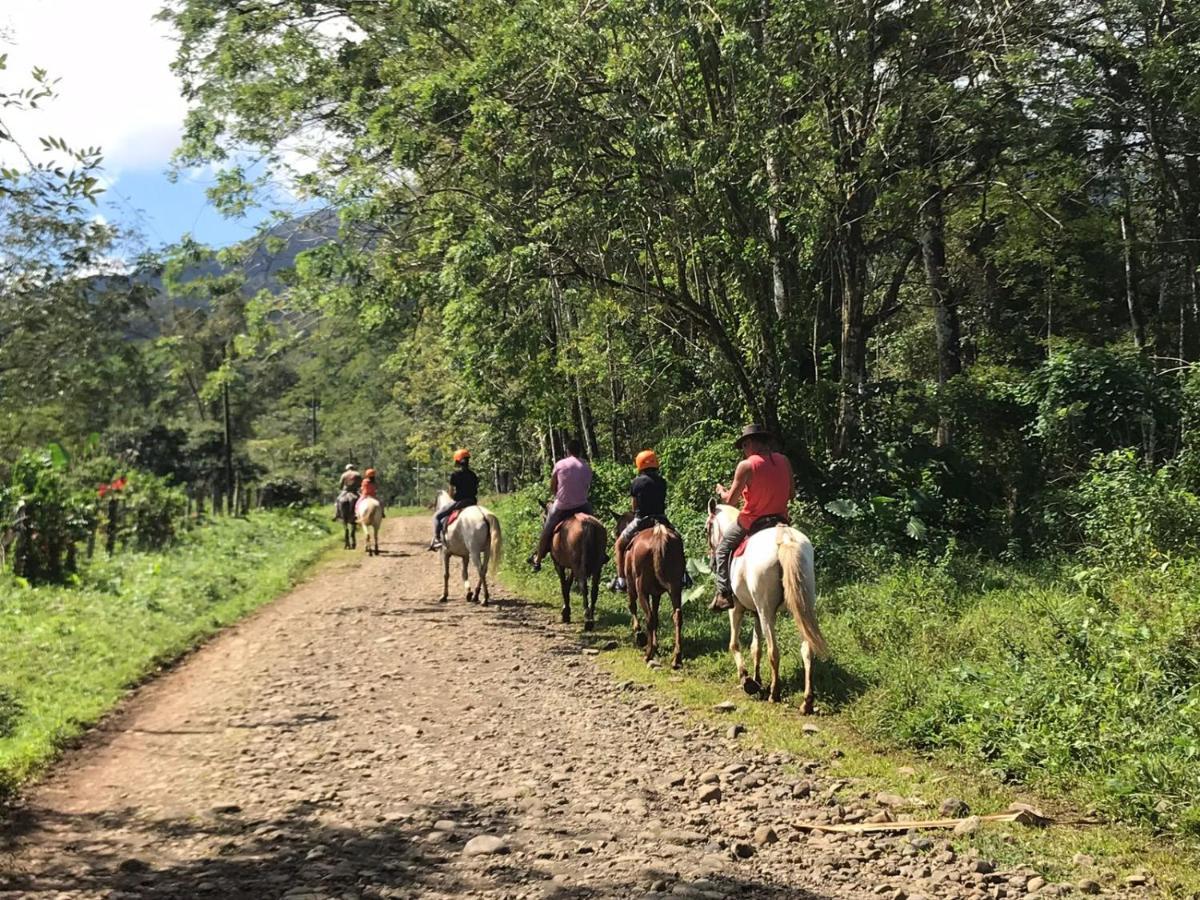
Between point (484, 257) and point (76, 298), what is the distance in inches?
202

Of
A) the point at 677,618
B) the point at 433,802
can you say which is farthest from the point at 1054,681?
the point at 433,802

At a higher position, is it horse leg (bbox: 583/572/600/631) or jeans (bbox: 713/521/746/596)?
jeans (bbox: 713/521/746/596)

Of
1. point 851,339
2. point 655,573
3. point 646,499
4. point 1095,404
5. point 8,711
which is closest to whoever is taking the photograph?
point 8,711

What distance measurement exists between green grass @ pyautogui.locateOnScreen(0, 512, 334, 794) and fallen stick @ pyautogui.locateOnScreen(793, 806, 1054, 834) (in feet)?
17.1

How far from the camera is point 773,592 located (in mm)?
7613

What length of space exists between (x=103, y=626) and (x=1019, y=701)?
1028 cm

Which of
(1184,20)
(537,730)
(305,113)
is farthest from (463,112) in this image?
(1184,20)

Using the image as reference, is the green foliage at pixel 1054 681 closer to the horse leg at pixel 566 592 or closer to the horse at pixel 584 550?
the horse at pixel 584 550

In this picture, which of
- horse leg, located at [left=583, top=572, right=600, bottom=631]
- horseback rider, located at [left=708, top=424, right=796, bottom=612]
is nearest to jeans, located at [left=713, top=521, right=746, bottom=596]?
horseback rider, located at [left=708, top=424, right=796, bottom=612]

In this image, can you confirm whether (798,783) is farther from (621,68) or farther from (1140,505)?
(621,68)

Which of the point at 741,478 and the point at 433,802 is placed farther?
the point at 741,478

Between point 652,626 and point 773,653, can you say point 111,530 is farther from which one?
point 773,653

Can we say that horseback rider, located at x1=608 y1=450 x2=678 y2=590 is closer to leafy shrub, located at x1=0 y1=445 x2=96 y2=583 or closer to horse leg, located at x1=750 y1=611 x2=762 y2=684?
horse leg, located at x1=750 y1=611 x2=762 y2=684

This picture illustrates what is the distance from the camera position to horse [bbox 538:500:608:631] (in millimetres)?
11250
